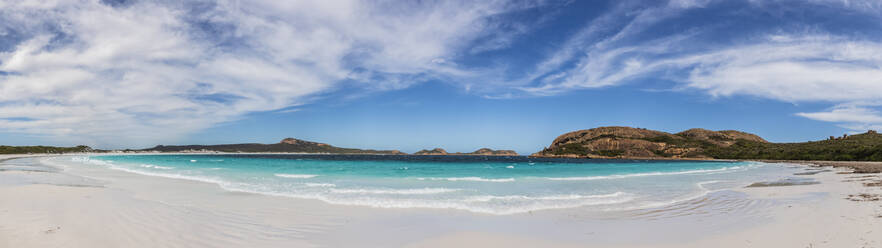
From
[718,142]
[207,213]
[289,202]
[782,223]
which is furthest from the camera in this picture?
[718,142]

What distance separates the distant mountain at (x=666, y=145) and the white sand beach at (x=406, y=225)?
335 ft

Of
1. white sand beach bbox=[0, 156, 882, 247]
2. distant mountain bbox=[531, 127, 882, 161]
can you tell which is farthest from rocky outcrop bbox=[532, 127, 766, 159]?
white sand beach bbox=[0, 156, 882, 247]

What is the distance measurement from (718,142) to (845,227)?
166418mm

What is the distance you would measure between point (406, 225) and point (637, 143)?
15526 cm

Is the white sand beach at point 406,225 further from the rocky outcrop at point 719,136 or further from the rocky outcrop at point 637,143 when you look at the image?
the rocky outcrop at point 719,136

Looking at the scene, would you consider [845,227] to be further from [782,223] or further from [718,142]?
[718,142]

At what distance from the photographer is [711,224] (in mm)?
8078

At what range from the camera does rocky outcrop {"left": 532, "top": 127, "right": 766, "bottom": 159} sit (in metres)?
133

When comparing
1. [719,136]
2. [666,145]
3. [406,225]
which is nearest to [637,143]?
[666,145]

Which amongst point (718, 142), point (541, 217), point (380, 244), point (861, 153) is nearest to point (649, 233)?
point (541, 217)

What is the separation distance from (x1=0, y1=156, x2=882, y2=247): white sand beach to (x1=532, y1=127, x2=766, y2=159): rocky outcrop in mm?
138741

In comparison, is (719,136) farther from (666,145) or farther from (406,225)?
(406,225)

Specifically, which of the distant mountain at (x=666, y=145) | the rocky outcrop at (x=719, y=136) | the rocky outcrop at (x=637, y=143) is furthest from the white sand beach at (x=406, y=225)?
the rocky outcrop at (x=719, y=136)

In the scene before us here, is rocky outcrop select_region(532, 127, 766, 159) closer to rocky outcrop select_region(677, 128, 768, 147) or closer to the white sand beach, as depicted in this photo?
rocky outcrop select_region(677, 128, 768, 147)
